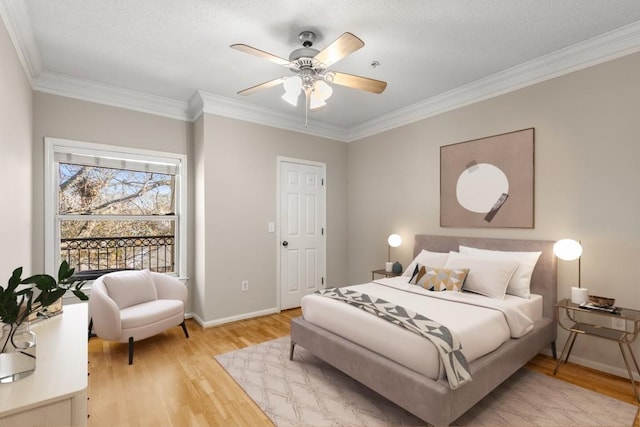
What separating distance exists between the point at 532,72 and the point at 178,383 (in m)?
4.16

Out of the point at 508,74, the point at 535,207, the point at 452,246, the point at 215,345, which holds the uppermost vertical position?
the point at 508,74

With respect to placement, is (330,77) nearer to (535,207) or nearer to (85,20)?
(85,20)

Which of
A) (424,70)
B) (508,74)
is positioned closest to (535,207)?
(508,74)

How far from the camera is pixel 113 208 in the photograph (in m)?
3.73

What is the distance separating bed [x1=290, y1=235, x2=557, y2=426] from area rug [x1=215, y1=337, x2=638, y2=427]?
0.59 ft

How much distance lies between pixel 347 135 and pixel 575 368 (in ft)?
13.0

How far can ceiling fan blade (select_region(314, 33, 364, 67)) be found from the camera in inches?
76.9

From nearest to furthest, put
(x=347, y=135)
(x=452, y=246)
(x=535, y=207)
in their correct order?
(x=535, y=207)
(x=452, y=246)
(x=347, y=135)

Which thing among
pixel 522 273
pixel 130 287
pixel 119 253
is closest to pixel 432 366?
pixel 522 273

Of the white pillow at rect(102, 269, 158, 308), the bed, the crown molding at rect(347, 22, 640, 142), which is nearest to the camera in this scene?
the bed

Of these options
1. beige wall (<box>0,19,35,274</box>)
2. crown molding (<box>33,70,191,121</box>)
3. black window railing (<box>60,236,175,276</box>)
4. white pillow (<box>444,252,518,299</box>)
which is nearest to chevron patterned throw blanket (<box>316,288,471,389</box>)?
white pillow (<box>444,252,518,299</box>)

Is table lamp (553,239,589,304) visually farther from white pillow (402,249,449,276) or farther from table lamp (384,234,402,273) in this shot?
table lamp (384,234,402,273)

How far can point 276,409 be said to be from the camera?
7.17 ft

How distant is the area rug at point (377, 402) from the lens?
2.06 meters
